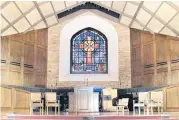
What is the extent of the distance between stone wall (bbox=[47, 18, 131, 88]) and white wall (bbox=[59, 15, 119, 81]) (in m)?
0.16

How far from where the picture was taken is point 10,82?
11.9 m

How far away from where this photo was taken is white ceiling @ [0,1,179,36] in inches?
422

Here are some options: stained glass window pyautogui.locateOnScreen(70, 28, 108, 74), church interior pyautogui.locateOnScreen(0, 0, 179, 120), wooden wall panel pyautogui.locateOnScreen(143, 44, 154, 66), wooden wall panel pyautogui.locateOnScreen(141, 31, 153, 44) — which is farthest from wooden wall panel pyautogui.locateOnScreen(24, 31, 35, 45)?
wooden wall panel pyautogui.locateOnScreen(143, 44, 154, 66)

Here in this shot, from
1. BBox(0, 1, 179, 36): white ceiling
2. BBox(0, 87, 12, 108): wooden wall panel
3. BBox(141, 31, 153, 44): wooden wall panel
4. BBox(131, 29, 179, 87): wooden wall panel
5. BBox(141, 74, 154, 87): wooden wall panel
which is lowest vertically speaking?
BBox(0, 87, 12, 108): wooden wall panel

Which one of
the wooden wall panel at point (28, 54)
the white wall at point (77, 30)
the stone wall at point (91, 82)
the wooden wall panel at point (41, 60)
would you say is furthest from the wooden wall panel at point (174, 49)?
the wooden wall panel at point (28, 54)

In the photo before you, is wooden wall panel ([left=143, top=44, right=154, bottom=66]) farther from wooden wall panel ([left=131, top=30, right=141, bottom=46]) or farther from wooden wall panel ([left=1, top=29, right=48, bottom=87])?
wooden wall panel ([left=1, top=29, right=48, bottom=87])

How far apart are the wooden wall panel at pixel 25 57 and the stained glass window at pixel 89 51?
1.54 m

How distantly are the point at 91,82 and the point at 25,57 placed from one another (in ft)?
10.6

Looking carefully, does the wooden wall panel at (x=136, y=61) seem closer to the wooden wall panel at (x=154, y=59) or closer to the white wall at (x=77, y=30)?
the wooden wall panel at (x=154, y=59)

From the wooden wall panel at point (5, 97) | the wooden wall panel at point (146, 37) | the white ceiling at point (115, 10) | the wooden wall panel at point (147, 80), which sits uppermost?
the white ceiling at point (115, 10)

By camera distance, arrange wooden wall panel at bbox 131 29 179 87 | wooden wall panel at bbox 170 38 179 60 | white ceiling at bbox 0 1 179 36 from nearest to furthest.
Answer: white ceiling at bbox 0 1 179 36
wooden wall panel at bbox 170 38 179 60
wooden wall panel at bbox 131 29 179 87

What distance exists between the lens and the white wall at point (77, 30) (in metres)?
14.0

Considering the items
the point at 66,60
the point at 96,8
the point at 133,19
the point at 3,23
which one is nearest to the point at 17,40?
the point at 3,23

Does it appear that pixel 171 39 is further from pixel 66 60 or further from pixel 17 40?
pixel 17 40
